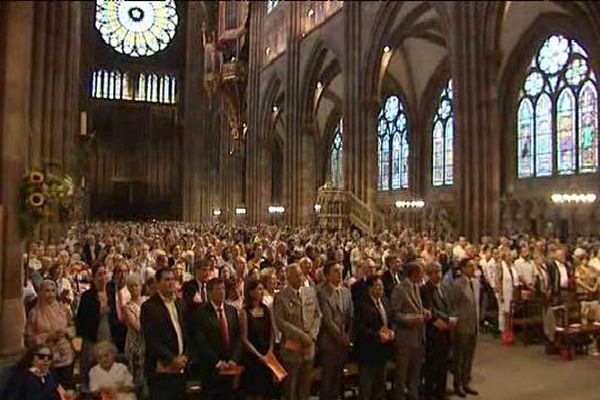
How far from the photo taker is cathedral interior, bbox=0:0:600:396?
10703 mm

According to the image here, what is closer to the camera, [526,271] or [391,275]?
[391,275]

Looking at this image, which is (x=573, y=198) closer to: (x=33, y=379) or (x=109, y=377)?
(x=109, y=377)

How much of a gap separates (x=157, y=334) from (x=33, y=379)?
1.05m

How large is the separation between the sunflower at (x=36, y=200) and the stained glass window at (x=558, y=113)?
64.0 ft

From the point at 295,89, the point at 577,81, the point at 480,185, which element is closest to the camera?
the point at 480,185

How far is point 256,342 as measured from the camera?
5930 millimetres

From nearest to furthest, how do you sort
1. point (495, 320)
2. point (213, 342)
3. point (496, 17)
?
point (213, 342), point (495, 320), point (496, 17)

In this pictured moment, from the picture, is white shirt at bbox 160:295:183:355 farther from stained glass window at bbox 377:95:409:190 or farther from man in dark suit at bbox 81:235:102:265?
stained glass window at bbox 377:95:409:190

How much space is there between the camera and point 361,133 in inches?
891

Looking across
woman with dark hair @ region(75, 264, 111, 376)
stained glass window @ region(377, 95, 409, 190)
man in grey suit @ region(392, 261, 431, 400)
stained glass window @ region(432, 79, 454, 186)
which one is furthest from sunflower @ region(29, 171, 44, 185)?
stained glass window @ region(377, 95, 409, 190)

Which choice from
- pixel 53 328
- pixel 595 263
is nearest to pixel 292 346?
pixel 53 328

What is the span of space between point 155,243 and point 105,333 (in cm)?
875

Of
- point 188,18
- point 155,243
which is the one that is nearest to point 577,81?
point 155,243

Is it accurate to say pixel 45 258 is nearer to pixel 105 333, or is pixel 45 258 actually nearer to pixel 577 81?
pixel 105 333
